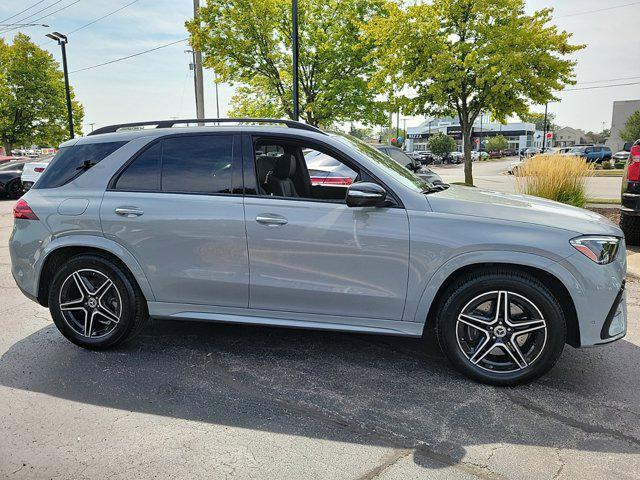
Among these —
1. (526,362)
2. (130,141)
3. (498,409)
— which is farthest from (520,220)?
(130,141)

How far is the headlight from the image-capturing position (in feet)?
10.5

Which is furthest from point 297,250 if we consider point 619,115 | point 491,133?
point 491,133

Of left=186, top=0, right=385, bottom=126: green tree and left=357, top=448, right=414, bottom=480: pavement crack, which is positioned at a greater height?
left=186, top=0, right=385, bottom=126: green tree

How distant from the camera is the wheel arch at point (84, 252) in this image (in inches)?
151

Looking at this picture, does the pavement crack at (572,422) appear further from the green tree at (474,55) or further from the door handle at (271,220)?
the green tree at (474,55)

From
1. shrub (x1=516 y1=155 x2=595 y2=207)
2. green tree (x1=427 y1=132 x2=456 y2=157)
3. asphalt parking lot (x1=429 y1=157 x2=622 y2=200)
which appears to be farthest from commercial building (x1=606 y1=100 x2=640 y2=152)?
shrub (x1=516 y1=155 x2=595 y2=207)

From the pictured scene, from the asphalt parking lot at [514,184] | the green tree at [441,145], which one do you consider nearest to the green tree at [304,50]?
the asphalt parking lot at [514,184]

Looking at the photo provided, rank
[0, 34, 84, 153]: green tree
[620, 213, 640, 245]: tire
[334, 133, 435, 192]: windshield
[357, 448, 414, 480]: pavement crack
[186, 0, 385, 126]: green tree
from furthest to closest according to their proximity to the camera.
Result: [0, 34, 84, 153]: green tree, [186, 0, 385, 126]: green tree, [620, 213, 640, 245]: tire, [334, 133, 435, 192]: windshield, [357, 448, 414, 480]: pavement crack

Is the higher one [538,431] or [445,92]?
[445,92]

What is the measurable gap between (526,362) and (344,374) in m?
1.25

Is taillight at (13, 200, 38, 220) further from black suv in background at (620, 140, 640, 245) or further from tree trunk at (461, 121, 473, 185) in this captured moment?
tree trunk at (461, 121, 473, 185)

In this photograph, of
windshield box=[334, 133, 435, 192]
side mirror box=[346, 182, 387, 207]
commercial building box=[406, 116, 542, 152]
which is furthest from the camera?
commercial building box=[406, 116, 542, 152]

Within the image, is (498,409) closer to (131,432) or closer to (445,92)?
(131,432)

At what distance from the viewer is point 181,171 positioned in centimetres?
387
